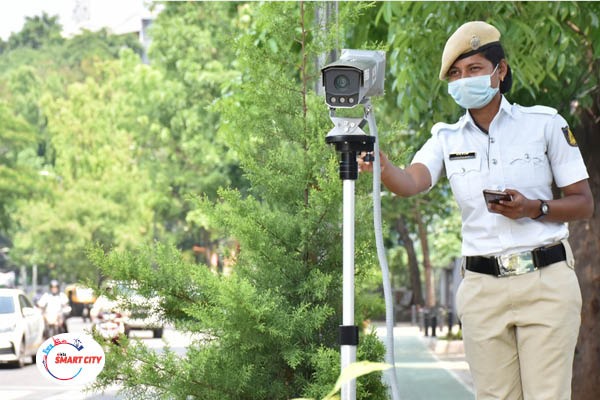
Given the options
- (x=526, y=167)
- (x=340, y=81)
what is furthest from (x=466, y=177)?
(x=340, y=81)

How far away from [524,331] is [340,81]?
3.45 ft

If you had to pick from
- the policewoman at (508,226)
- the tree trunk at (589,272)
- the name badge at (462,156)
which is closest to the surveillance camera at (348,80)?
the policewoman at (508,226)

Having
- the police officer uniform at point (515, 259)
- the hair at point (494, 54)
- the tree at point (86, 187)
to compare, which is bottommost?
the police officer uniform at point (515, 259)

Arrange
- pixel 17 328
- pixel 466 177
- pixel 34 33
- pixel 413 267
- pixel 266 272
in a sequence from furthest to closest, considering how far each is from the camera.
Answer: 1. pixel 34 33
2. pixel 413 267
3. pixel 17 328
4. pixel 266 272
5. pixel 466 177

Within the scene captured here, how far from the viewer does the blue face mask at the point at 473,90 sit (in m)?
4.56

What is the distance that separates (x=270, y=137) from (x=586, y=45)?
5.38 m

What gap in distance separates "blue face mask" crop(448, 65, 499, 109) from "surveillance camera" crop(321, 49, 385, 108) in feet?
0.98

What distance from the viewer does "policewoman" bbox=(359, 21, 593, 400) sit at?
14.7 ft

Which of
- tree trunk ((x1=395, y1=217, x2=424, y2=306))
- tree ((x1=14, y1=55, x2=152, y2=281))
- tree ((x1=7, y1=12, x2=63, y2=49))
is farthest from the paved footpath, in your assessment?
tree ((x1=7, y1=12, x2=63, y2=49))

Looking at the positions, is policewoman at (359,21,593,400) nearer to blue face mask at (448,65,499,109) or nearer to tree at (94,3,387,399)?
blue face mask at (448,65,499,109)

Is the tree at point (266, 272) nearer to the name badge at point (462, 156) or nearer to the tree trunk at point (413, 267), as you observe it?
the name badge at point (462, 156)

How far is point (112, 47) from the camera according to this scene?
318 feet

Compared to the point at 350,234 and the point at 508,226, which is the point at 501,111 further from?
the point at 350,234

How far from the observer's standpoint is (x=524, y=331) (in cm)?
453
